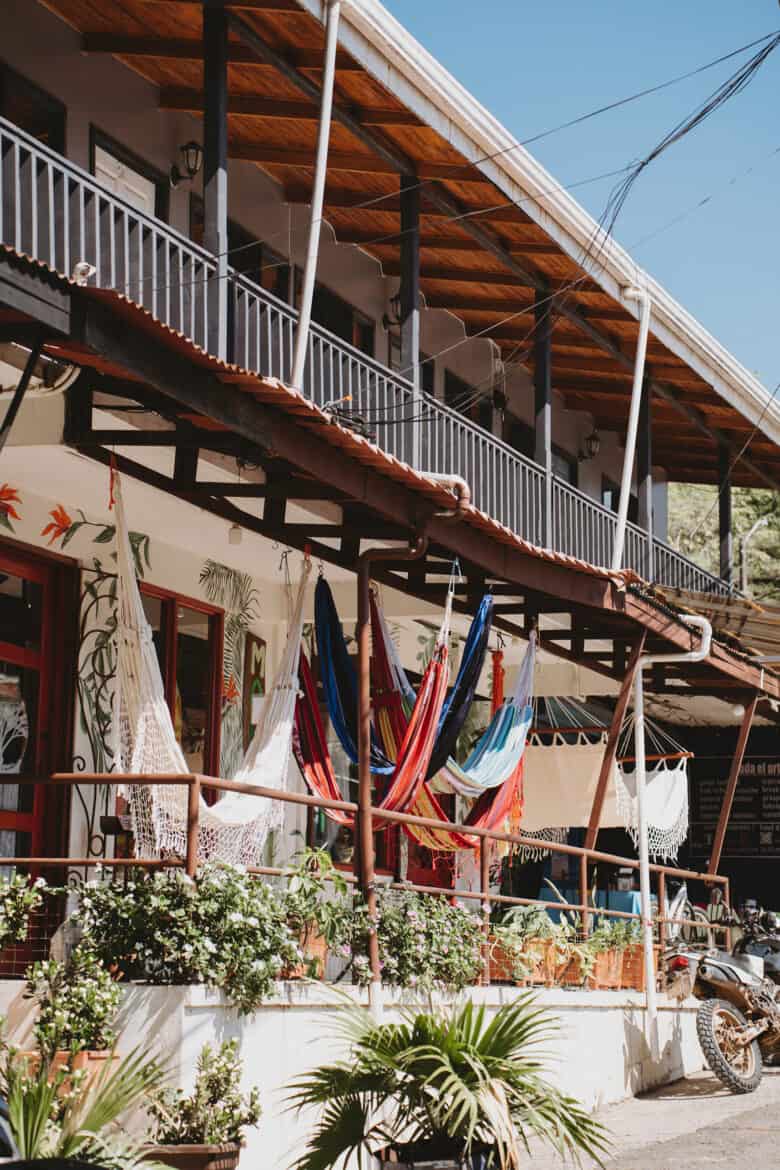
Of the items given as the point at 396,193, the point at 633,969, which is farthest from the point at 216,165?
the point at 633,969

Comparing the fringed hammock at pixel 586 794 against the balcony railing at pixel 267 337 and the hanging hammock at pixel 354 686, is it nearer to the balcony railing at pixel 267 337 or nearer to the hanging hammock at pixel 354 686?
the balcony railing at pixel 267 337

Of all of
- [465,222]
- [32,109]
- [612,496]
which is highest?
[465,222]

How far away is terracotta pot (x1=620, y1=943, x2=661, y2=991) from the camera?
44.1 ft

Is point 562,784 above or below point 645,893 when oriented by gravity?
above

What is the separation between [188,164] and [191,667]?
3.92 metres

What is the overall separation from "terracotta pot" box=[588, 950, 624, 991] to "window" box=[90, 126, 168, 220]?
21.5 ft

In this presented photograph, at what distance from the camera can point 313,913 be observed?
9.25 meters

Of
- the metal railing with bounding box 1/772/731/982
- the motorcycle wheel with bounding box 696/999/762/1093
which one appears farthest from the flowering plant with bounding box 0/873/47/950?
the motorcycle wheel with bounding box 696/999/762/1093

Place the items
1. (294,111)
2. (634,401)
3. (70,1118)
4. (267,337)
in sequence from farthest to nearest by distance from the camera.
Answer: (634,401), (294,111), (267,337), (70,1118)

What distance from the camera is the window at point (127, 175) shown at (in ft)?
39.6

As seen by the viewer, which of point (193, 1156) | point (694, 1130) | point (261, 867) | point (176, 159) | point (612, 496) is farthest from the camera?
point (612, 496)

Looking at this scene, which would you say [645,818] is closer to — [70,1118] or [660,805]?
[660,805]

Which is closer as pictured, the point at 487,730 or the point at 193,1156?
the point at 193,1156

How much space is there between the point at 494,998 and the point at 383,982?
1513 mm
